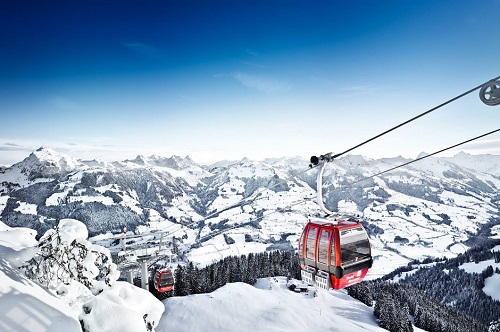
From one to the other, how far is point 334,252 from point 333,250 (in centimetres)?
8

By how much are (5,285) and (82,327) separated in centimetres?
209

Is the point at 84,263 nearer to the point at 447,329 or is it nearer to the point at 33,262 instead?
the point at 33,262

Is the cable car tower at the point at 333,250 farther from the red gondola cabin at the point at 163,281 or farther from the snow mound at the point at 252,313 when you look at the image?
the snow mound at the point at 252,313

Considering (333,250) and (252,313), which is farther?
(252,313)

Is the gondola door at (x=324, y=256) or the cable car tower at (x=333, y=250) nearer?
the cable car tower at (x=333, y=250)

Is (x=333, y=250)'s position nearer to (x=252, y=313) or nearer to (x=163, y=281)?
(x=163, y=281)

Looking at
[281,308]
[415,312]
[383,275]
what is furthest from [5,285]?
[383,275]

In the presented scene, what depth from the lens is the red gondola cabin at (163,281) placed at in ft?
84.6

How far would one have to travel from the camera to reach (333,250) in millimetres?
10797

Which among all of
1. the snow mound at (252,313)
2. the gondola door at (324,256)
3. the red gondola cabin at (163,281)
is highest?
the gondola door at (324,256)

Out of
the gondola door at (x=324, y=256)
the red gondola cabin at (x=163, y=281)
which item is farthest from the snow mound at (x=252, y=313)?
the gondola door at (x=324, y=256)

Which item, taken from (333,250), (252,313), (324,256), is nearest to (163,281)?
(324,256)

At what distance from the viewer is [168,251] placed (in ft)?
55.9

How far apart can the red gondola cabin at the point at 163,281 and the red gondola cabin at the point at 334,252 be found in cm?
1808
